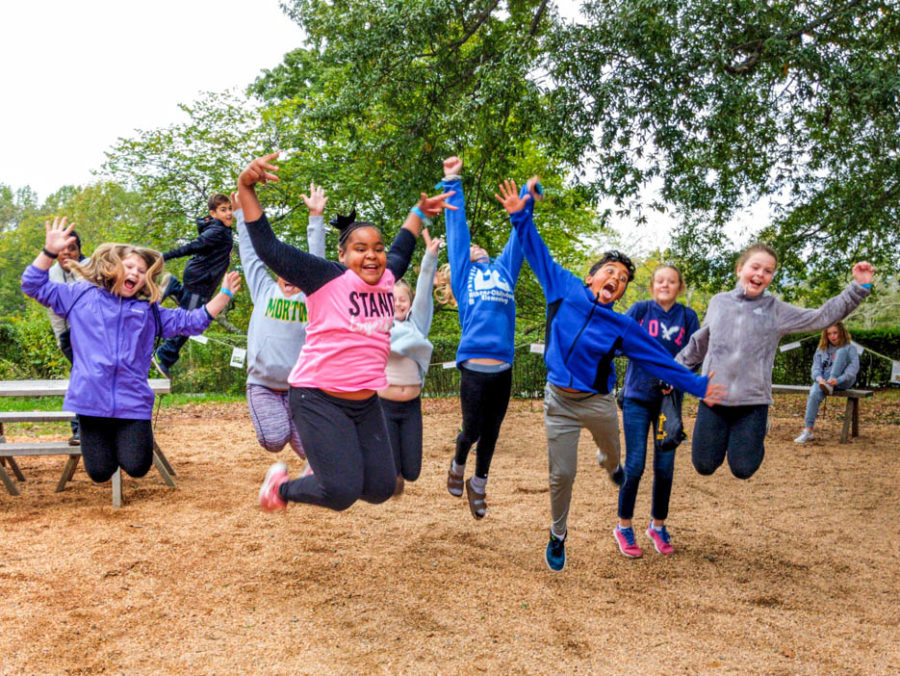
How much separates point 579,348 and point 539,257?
1.99 feet

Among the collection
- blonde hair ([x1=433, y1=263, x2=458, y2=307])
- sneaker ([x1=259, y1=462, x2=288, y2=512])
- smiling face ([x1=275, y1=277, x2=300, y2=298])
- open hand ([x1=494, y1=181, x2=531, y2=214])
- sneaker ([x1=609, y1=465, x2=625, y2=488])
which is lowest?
sneaker ([x1=609, y1=465, x2=625, y2=488])

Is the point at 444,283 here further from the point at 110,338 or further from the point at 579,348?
the point at 110,338

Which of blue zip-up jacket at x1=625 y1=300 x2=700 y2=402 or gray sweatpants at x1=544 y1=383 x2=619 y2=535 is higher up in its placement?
blue zip-up jacket at x1=625 y1=300 x2=700 y2=402

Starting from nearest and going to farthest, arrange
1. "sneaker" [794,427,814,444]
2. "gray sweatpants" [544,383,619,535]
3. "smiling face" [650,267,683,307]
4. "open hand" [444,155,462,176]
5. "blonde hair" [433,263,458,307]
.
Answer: "gray sweatpants" [544,383,619,535]
"open hand" [444,155,462,176]
"smiling face" [650,267,683,307]
"blonde hair" [433,263,458,307]
"sneaker" [794,427,814,444]

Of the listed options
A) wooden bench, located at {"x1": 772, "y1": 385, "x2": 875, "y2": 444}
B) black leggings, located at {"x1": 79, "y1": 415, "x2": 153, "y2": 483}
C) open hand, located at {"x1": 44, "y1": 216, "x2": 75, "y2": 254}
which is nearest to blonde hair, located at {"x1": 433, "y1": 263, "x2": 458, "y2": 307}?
black leggings, located at {"x1": 79, "y1": 415, "x2": 153, "y2": 483}

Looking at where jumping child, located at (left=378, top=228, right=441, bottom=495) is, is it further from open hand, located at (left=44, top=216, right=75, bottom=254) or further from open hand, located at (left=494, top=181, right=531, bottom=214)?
open hand, located at (left=44, top=216, right=75, bottom=254)

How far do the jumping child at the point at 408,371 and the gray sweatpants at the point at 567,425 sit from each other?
0.94 m

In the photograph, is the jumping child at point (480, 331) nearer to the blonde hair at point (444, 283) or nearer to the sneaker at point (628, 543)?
the blonde hair at point (444, 283)

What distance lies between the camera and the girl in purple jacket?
14.1ft

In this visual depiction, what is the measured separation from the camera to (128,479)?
24.7 feet

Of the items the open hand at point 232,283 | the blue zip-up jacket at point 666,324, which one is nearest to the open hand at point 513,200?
the blue zip-up jacket at point 666,324

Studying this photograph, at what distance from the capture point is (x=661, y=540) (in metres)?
5.28

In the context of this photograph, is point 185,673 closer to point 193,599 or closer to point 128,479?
point 193,599

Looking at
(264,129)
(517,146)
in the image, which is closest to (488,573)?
(517,146)
